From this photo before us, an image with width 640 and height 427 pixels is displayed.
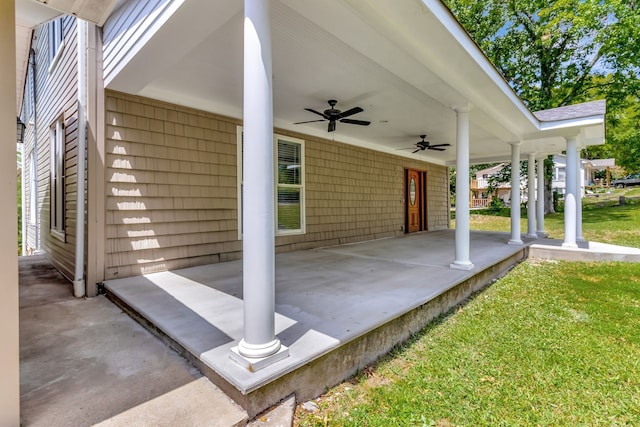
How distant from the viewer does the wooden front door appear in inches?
372

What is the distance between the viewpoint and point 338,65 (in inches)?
139

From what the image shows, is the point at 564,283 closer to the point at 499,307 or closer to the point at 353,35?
the point at 499,307

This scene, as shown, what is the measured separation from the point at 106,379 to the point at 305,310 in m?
1.43

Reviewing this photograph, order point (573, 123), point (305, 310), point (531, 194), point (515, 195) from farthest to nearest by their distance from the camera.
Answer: point (531, 194) → point (515, 195) → point (573, 123) → point (305, 310)

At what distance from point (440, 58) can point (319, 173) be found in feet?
11.5

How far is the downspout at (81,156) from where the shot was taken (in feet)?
11.5

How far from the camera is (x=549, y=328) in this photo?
3.09 meters

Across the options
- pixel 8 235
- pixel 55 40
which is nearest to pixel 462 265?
pixel 8 235

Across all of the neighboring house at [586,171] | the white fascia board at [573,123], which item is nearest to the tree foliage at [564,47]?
the white fascia board at [573,123]

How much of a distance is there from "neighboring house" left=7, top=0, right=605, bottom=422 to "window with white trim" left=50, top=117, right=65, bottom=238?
→ 0.04 metres

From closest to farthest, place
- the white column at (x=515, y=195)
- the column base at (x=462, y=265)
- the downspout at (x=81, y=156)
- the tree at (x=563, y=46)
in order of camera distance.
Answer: the downspout at (x=81, y=156) < the column base at (x=462, y=265) < the white column at (x=515, y=195) < the tree at (x=563, y=46)

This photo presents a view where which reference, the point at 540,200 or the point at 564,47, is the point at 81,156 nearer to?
the point at 540,200

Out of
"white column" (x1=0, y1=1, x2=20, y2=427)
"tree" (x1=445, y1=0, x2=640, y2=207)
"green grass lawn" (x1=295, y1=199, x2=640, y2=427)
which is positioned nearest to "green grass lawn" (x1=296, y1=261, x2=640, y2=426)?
"green grass lawn" (x1=295, y1=199, x2=640, y2=427)

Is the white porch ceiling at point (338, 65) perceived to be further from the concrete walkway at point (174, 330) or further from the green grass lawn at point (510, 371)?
the green grass lawn at point (510, 371)
